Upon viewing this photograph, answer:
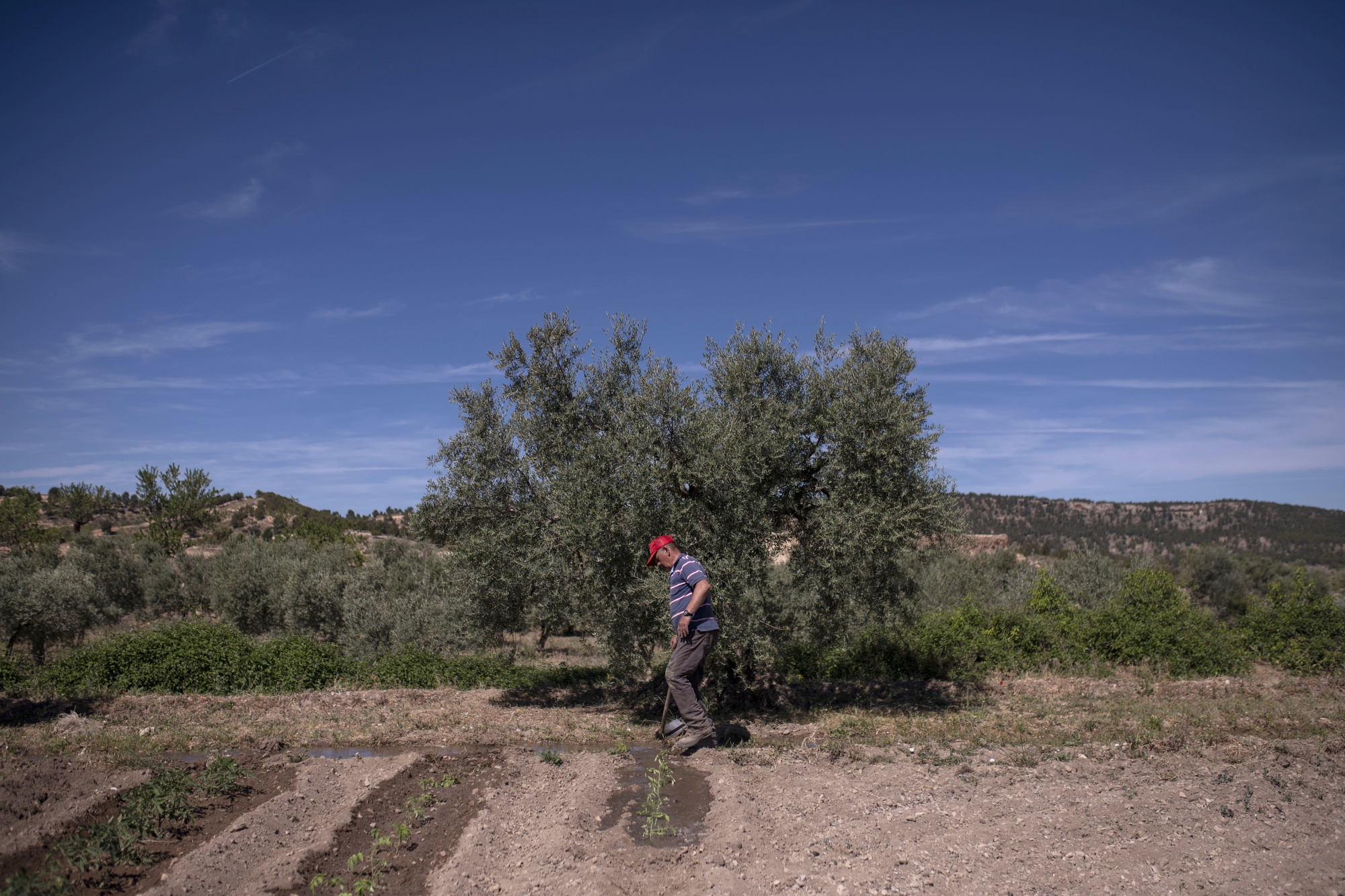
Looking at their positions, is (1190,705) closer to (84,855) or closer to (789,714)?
(789,714)

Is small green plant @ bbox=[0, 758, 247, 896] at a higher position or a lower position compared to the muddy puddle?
higher

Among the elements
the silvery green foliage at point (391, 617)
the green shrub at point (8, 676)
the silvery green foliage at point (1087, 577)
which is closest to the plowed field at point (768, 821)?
the green shrub at point (8, 676)

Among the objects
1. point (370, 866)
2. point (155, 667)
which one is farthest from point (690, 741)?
point (155, 667)

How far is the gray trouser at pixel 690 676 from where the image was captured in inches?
318

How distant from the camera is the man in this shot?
8.02m

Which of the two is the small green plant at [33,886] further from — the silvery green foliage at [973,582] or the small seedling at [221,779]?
the silvery green foliage at [973,582]

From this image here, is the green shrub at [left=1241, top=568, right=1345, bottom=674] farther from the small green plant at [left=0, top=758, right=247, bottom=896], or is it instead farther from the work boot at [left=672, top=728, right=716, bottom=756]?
the small green plant at [left=0, top=758, right=247, bottom=896]

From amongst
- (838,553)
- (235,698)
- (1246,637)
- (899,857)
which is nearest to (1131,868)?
(899,857)

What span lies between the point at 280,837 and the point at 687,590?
4254mm

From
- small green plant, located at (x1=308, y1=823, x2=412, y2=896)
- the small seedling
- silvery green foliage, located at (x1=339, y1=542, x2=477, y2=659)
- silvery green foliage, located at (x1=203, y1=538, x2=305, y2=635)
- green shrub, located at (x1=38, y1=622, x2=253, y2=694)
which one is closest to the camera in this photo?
small green plant, located at (x1=308, y1=823, x2=412, y2=896)

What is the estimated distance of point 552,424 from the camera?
11.9m

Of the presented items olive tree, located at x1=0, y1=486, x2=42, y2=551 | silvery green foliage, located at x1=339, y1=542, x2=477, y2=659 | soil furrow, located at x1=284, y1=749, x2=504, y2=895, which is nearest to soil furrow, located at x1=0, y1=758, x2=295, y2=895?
soil furrow, located at x1=284, y1=749, x2=504, y2=895

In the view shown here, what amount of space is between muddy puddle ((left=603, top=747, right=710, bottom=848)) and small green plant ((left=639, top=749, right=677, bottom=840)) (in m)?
0.03

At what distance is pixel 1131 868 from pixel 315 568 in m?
27.5
